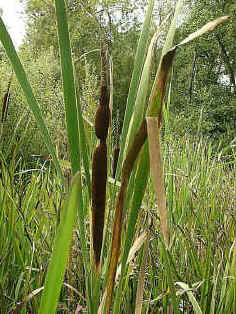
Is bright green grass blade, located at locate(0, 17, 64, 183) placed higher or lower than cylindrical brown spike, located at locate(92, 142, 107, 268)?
higher

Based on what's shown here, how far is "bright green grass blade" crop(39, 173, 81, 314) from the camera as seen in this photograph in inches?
8.4

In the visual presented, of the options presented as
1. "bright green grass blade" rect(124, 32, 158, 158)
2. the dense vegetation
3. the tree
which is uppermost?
the tree

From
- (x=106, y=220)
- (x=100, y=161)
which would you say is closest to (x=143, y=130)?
(x=100, y=161)

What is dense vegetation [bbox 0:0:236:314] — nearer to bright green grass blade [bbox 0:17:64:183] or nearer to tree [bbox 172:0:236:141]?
bright green grass blade [bbox 0:17:64:183]

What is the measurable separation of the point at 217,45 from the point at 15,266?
37.2ft

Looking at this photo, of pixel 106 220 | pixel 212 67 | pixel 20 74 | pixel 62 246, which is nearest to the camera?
pixel 62 246

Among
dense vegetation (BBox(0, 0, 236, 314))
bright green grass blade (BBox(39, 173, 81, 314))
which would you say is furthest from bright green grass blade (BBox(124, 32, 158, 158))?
bright green grass blade (BBox(39, 173, 81, 314))

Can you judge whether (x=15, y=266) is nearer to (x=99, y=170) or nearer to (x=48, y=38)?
(x=99, y=170)

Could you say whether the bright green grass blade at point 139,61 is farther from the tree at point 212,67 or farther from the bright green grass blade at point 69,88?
the tree at point 212,67

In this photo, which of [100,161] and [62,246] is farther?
[100,161]

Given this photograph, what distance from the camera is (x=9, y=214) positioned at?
2.47 ft

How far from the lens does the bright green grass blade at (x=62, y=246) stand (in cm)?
21

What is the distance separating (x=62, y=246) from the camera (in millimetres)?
220

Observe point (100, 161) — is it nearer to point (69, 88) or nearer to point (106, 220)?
point (69, 88)
